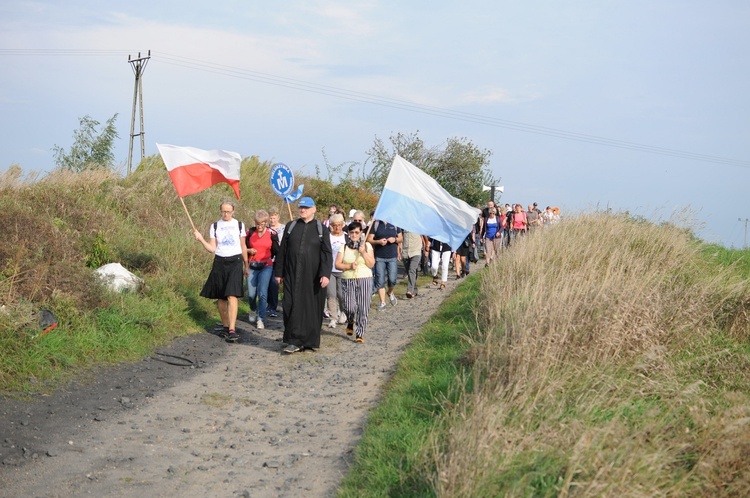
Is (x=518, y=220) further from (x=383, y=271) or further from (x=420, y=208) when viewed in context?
(x=420, y=208)

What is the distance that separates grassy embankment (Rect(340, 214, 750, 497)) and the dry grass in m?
0.02

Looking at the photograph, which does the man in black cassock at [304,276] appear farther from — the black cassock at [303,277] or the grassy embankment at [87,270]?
the grassy embankment at [87,270]

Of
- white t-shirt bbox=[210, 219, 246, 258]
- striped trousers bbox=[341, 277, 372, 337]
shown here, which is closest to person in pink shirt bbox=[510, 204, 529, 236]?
striped trousers bbox=[341, 277, 372, 337]

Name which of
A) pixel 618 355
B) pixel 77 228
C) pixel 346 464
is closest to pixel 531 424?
pixel 346 464

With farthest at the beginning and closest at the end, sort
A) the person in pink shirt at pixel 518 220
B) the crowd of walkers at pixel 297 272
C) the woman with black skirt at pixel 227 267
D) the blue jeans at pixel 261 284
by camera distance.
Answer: the person in pink shirt at pixel 518 220 → the blue jeans at pixel 261 284 → the woman with black skirt at pixel 227 267 → the crowd of walkers at pixel 297 272

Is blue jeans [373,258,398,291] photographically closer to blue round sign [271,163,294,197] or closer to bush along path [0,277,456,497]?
blue round sign [271,163,294,197]

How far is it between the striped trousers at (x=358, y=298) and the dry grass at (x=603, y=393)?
1.83 meters

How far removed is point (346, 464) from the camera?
639cm

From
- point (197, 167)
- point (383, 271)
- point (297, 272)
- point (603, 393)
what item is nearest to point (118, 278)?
point (197, 167)

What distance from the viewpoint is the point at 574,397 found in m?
6.85

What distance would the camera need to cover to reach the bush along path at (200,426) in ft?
19.6

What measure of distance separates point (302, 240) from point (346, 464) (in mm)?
5334

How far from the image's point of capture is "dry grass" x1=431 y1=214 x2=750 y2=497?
5.14m

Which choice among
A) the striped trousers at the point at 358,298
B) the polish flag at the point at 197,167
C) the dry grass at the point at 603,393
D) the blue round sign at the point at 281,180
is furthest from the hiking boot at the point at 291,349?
the blue round sign at the point at 281,180
